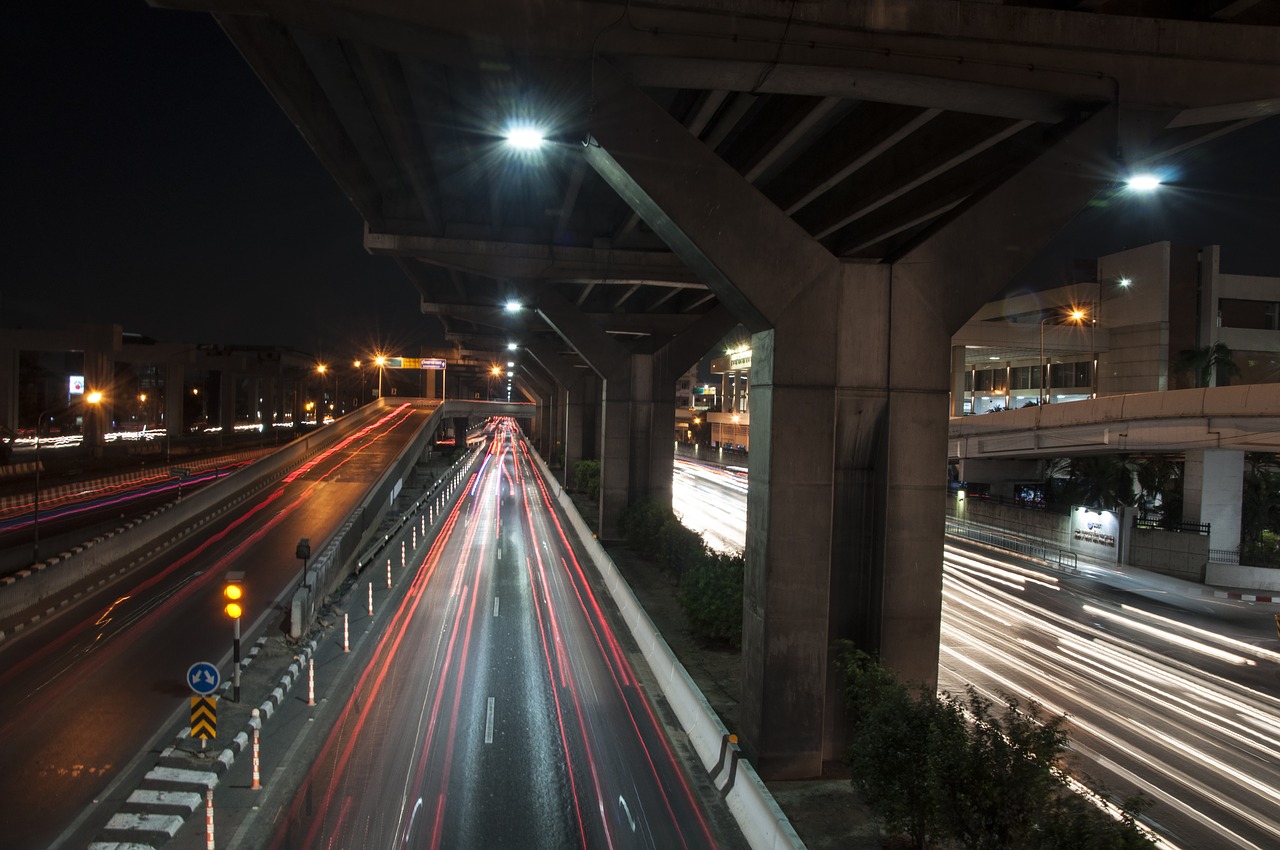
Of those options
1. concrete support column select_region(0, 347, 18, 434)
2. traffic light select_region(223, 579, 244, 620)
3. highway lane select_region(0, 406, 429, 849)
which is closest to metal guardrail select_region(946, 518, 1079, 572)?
traffic light select_region(223, 579, 244, 620)

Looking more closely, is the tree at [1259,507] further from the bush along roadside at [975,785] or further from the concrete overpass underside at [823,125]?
the bush along roadside at [975,785]

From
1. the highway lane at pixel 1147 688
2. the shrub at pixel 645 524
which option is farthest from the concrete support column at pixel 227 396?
the highway lane at pixel 1147 688

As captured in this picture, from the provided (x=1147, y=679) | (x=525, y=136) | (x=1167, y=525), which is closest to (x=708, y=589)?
(x=1147, y=679)

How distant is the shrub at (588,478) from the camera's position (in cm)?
4312

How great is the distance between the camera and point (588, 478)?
44.3m

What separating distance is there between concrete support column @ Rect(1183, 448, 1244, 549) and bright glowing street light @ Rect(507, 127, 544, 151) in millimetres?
27000

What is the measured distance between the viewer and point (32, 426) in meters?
88.2

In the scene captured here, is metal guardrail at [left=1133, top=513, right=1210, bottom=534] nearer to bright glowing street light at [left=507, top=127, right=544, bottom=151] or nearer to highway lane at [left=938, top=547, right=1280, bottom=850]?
highway lane at [left=938, top=547, right=1280, bottom=850]

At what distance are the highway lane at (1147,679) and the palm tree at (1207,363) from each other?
17.4m

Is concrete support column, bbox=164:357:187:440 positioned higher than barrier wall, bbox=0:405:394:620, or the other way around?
concrete support column, bbox=164:357:187:440

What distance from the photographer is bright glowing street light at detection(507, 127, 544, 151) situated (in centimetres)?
1082

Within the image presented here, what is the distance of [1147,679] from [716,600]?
Answer: 934cm

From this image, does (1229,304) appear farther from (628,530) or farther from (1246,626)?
(628,530)

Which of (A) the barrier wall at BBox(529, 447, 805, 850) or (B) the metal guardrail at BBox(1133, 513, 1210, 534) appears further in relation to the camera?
(B) the metal guardrail at BBox(1133, 513, 1210, 534)
